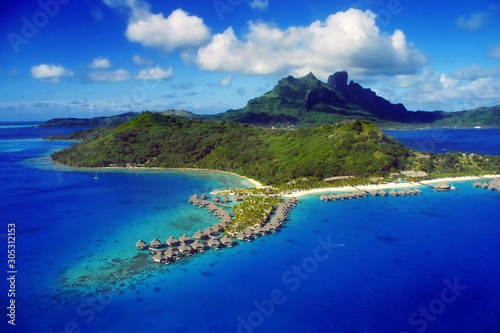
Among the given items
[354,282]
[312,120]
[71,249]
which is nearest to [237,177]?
[71,249]

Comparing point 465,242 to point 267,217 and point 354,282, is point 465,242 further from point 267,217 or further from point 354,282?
point 267,217

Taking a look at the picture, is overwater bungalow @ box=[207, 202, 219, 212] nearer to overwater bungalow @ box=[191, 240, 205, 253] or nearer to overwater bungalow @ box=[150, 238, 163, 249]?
overwater bungalow @ box=[191, 240, 205, 253]

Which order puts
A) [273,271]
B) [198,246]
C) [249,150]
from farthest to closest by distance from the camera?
[249,150], [198,246], [273,271]

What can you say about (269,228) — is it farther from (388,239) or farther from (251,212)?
(388,239)

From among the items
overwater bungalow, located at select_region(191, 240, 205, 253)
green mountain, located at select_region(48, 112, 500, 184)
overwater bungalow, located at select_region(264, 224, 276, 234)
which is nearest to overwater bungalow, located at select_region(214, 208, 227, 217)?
overwater bungalow, located at select_region(264, 224, 276, 234)

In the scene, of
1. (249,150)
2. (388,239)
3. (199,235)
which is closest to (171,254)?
(199,235)

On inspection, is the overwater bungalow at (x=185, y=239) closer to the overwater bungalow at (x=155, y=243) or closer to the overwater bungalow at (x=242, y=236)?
the overwater bungalow at (x=155, y=243)

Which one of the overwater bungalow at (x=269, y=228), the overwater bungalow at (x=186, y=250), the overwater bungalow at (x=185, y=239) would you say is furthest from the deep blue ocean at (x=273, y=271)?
the overwater bungalow at (x=185, y=239)
